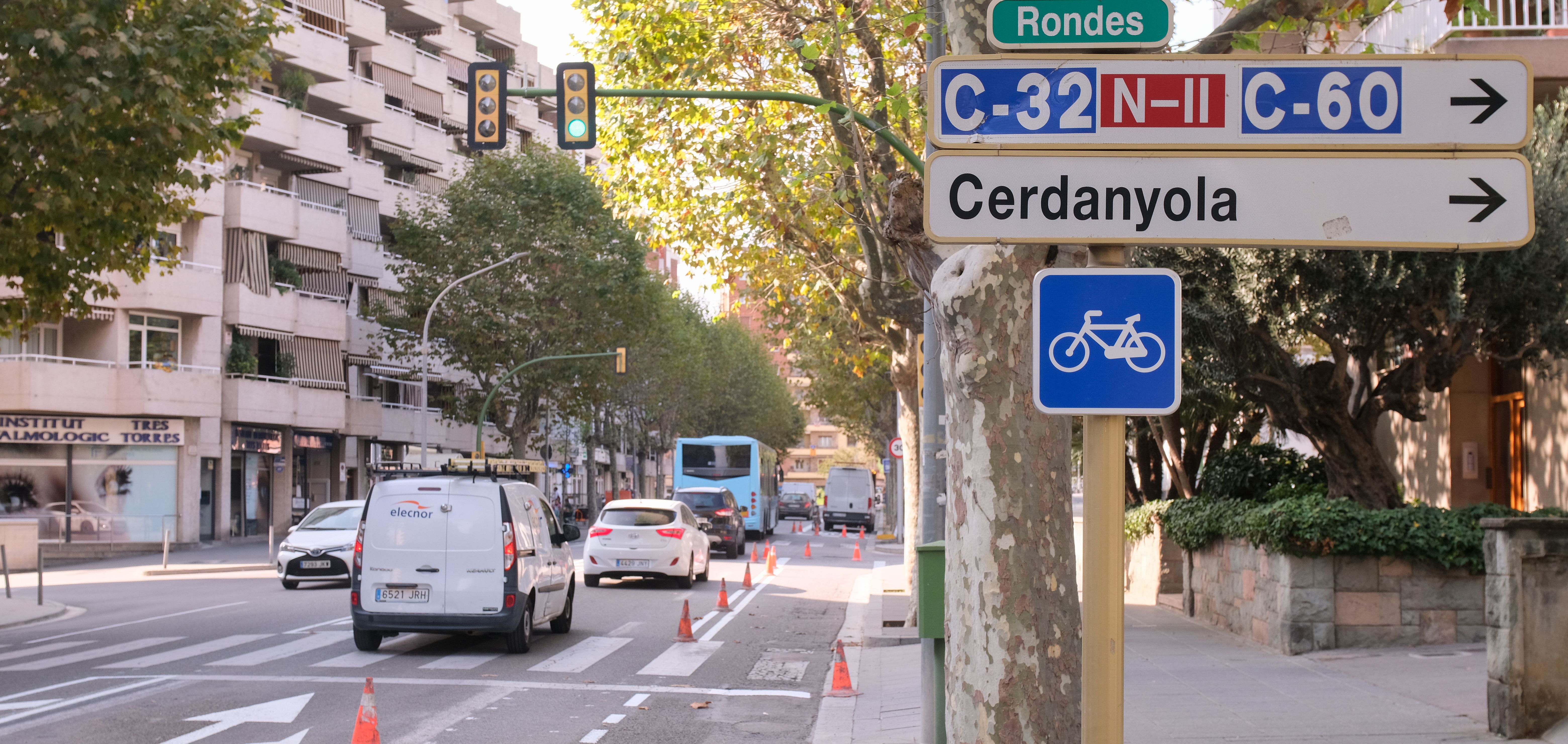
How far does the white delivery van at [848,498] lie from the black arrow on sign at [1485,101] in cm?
6119

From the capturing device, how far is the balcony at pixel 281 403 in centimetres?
4022

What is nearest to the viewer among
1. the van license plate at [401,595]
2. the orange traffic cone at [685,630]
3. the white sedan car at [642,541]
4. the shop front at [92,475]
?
the van license plate at [401,595]

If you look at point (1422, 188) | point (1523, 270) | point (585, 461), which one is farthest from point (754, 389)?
point (1422, 188)

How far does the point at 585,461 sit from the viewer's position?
71500 mm

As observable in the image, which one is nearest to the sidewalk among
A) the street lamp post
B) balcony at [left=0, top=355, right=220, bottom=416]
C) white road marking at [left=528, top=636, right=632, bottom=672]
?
white road marking at [left=528, top=636, right=632, bottom=672]

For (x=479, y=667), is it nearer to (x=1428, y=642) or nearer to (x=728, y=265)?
(x=1428, y=642)

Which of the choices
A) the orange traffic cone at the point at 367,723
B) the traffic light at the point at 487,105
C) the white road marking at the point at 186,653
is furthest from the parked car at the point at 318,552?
the orange traffic cone at the point at 367,723

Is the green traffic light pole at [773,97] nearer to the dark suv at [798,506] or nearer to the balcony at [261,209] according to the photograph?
the balcony at [261,209]

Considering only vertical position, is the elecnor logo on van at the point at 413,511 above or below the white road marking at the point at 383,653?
above

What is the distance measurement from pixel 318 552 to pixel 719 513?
42.3ft

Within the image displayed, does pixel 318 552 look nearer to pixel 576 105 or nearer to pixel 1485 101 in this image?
pixel 576 105

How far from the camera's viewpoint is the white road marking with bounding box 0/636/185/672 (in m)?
12.5

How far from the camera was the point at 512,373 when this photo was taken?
3884cm

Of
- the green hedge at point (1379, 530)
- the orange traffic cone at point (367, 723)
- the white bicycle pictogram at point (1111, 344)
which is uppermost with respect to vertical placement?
the white bicycle pictogram at point (1111, 344)
